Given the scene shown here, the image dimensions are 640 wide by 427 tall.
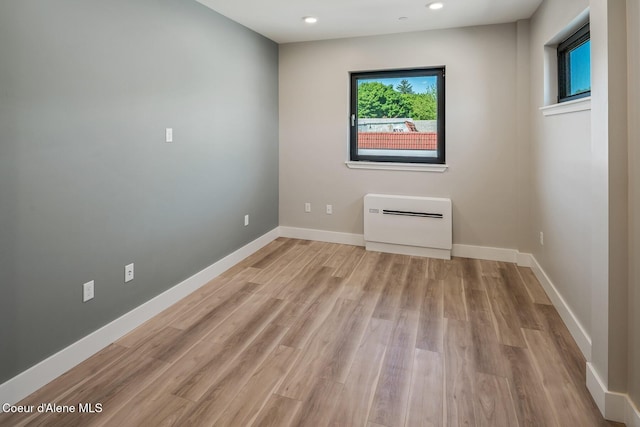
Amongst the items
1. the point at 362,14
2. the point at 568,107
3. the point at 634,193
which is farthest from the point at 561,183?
the point at 362,14

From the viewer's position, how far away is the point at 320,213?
189 inches

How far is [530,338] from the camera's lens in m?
2.45

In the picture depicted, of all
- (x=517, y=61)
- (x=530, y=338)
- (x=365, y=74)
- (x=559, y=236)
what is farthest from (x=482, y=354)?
(x=365, y=74)

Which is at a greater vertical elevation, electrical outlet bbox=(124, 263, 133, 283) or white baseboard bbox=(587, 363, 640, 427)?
electrical outlet bbox=(124, 263, 133, 283)

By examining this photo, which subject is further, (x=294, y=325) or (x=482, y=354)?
(x=294, y=325)

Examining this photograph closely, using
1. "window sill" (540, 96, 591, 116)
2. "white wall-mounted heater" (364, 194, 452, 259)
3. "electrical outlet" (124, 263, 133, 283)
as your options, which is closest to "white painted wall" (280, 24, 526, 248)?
"white wall-mounted heater" (364, 194, 452, 259)

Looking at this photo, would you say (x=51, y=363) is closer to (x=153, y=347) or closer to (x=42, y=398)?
(x=42, y=398)

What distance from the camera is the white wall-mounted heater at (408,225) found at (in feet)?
13.5

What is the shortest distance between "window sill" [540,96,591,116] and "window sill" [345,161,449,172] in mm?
1226

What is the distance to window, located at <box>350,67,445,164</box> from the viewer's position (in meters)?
4.21

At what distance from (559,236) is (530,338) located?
895mm

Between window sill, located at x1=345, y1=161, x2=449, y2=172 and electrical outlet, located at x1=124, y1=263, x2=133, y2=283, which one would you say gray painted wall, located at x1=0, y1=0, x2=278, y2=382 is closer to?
electrical outlet, located at x1=124, y1=263, x2=133, y2=283

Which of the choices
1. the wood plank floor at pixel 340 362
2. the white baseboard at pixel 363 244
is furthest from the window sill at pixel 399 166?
the wood plank floor at pixel 340 362

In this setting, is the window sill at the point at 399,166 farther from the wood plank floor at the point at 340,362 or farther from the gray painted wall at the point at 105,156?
the gray painted wall at the point at 105,156
